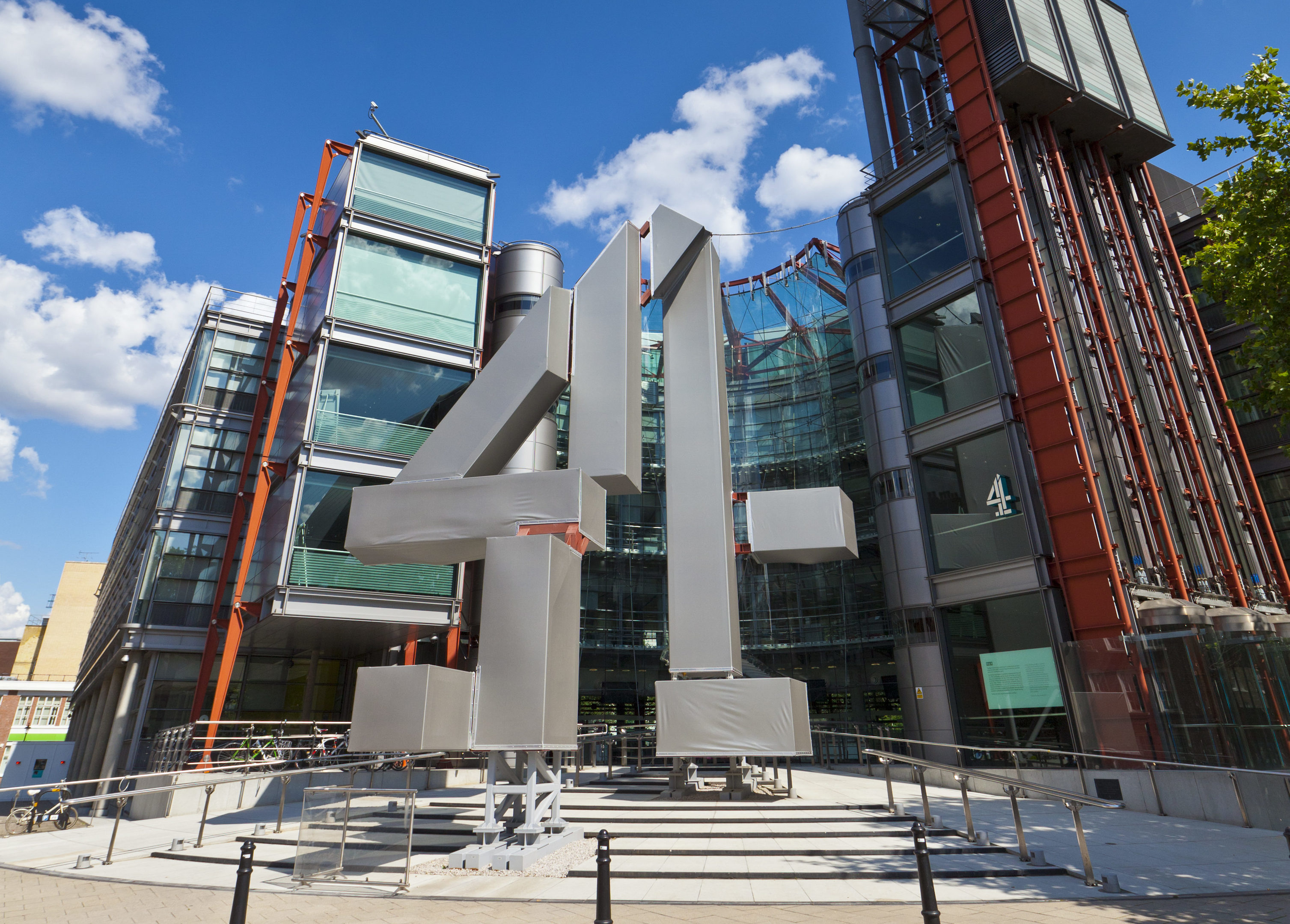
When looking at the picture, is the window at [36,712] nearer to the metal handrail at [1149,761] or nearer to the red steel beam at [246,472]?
the red steel beam at [246,472]

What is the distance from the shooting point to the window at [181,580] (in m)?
25.7

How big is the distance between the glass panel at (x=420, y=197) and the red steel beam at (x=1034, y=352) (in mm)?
16091

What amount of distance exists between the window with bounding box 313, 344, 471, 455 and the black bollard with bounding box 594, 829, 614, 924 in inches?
667

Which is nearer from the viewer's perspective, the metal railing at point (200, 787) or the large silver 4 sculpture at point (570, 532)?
the large silver 4 sculpture at point (570, 532)

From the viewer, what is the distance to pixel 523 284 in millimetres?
30922

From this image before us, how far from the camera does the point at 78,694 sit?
4719 cm

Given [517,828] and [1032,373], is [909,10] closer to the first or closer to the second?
[1032,373]

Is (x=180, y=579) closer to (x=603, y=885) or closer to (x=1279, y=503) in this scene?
(x=603, y=885)

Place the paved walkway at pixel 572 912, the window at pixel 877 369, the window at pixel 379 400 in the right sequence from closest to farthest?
1. the paved walkway at pixel 572 912
2. the window at pixel 379 400
3. the window at pixel 877 369

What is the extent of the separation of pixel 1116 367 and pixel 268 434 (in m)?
24.9

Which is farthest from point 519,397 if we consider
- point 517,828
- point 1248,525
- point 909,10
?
point 909,10

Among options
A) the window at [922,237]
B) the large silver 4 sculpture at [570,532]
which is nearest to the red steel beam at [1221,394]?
the window at [922,237]

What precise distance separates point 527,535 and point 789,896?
4869 millimetres

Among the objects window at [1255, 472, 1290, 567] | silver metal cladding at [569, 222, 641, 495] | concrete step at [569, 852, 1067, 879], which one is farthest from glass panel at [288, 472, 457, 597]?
window at [1255, 472, 1290, 567]
